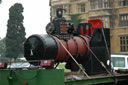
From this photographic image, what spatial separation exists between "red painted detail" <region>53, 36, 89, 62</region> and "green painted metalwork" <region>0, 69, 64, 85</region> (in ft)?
5.00

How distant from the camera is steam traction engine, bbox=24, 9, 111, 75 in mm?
8492

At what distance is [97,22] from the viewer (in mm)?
10023

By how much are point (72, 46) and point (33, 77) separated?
7.22 ft

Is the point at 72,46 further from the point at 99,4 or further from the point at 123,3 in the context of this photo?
the point at 99,4

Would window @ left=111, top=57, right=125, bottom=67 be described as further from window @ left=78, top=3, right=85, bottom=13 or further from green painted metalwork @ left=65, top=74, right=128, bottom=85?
window @ left=78, top=3, right=85, bottom=13

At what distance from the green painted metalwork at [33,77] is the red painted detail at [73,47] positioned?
152 centimetres

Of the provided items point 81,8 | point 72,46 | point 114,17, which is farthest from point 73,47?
point 81,8

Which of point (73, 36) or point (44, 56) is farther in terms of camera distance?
point (73, 36)

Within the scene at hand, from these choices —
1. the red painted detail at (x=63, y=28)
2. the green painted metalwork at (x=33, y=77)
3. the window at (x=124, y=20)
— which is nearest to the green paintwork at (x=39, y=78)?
the green painted metalwork at (x=33, y=77)

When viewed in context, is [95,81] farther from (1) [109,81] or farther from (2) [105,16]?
(2) [105,16]

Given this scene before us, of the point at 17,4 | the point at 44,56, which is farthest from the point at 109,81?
the point at 17,4

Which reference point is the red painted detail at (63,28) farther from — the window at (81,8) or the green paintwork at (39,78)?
the window at (81,8)

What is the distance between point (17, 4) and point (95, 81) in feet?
207

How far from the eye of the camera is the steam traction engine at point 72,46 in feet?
27.9
